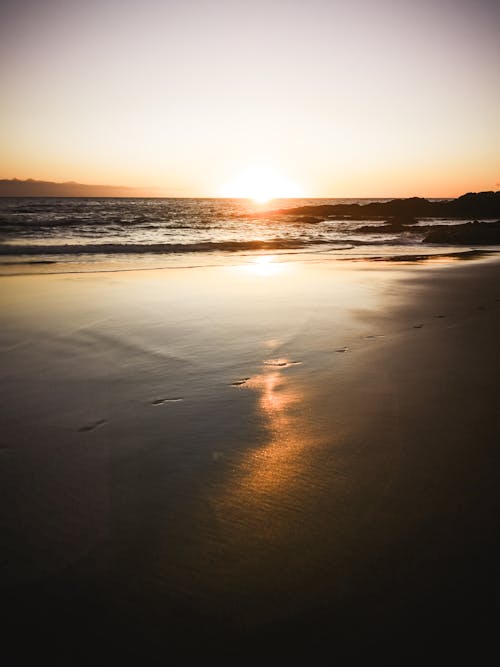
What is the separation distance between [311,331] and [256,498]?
12.3 ft

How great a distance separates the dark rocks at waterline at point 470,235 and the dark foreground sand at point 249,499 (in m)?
18.3

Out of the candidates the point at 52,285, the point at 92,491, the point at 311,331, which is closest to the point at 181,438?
the point at 92,491

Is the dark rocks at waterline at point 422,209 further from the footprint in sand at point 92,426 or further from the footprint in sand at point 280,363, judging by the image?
the footprint in sand at point 92,426

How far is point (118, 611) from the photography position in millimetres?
1698

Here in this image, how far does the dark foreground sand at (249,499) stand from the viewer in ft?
5.34

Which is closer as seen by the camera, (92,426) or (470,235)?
(92,426)

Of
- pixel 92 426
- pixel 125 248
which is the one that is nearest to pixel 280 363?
pixel 92 426

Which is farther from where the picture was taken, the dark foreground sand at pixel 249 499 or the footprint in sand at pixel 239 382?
the footprint in sand at pixel 239 382

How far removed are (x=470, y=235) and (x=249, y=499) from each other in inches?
901

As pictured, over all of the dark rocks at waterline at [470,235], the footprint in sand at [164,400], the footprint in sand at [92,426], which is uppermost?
the dark rocks at waterline at [470,235]

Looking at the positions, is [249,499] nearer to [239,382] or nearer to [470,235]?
[239,382]

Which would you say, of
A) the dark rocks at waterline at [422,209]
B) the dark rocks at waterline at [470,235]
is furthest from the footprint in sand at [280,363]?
the dark rocks at waterline at [422,209]

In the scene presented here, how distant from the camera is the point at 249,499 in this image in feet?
7.71

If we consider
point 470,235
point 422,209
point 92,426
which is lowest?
point 92,426
